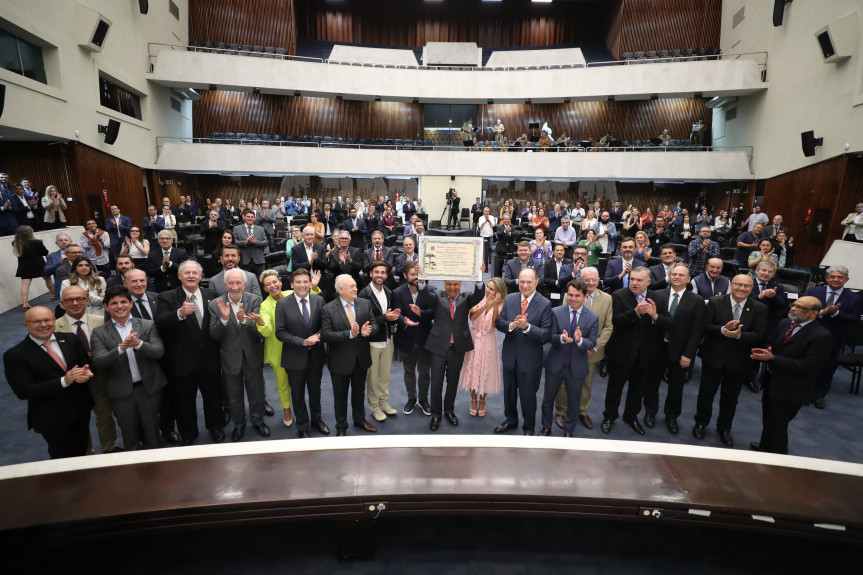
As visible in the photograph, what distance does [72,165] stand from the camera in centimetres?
1129

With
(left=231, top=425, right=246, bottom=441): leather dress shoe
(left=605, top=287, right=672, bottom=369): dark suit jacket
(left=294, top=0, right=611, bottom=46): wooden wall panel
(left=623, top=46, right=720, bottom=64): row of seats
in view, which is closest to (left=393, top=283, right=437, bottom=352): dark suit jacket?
(left=231, top=425, right=246, bottom=441): leather dress shoe

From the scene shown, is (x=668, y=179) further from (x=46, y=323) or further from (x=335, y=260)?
(x=46, y=323)

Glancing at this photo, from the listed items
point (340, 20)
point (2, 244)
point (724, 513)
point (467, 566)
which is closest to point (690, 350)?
point (724, 513)

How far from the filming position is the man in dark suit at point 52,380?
2.96 meters

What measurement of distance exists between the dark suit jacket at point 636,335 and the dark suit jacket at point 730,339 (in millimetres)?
416

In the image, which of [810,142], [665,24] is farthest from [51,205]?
[665,24]

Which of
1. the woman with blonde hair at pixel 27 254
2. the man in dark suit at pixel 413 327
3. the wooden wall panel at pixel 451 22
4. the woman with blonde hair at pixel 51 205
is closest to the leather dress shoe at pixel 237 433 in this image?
the man in dark suit at pixel 413 327

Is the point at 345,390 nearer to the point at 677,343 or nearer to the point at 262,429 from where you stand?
the point at 262,429

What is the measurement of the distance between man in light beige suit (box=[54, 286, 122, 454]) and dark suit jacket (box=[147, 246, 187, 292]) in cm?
228

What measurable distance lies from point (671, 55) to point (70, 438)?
2184cm

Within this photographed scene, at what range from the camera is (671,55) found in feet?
58.2

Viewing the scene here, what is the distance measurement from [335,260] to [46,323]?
11.0ft

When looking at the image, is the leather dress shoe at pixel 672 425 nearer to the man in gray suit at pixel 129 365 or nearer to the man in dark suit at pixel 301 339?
the man in dark suit at pixel 301 339

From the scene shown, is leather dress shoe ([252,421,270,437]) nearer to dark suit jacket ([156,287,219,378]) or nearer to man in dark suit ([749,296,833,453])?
dark suit jacket ([156,287,219,378])
